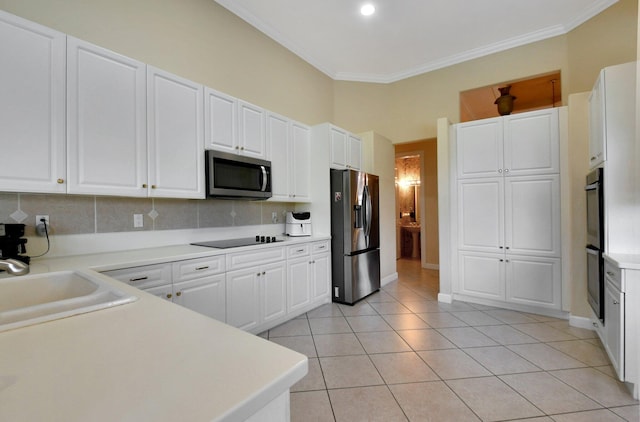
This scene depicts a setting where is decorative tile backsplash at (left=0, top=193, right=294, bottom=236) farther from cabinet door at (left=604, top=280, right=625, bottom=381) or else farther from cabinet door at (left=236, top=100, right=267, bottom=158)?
cabinet door at (left=604, top=280, right=625, bottom=381)

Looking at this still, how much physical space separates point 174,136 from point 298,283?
6.12ft

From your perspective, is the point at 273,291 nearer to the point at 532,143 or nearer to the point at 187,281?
the point at 187,281

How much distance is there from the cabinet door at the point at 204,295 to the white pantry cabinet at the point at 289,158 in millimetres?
1185

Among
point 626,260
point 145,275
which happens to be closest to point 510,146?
point 626,260

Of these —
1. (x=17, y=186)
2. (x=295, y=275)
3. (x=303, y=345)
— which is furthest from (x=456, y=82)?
(x=17, y=186)

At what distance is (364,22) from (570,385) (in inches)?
156

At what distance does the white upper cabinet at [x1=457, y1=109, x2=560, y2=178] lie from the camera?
315cm

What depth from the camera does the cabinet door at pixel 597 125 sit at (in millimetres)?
2430

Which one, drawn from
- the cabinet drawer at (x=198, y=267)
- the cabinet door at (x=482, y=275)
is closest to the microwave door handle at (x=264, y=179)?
the cabinet drawer at (x=198, y=267)

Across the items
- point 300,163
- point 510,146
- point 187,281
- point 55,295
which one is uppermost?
point 510,146

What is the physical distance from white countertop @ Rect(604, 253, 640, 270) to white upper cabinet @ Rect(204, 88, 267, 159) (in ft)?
9.75

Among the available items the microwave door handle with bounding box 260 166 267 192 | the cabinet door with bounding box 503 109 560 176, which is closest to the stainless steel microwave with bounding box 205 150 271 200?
the microwave door handle with bounding box 260 166 267 192

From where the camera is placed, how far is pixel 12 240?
167cm

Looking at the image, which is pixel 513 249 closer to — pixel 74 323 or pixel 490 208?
pixel 490 208
